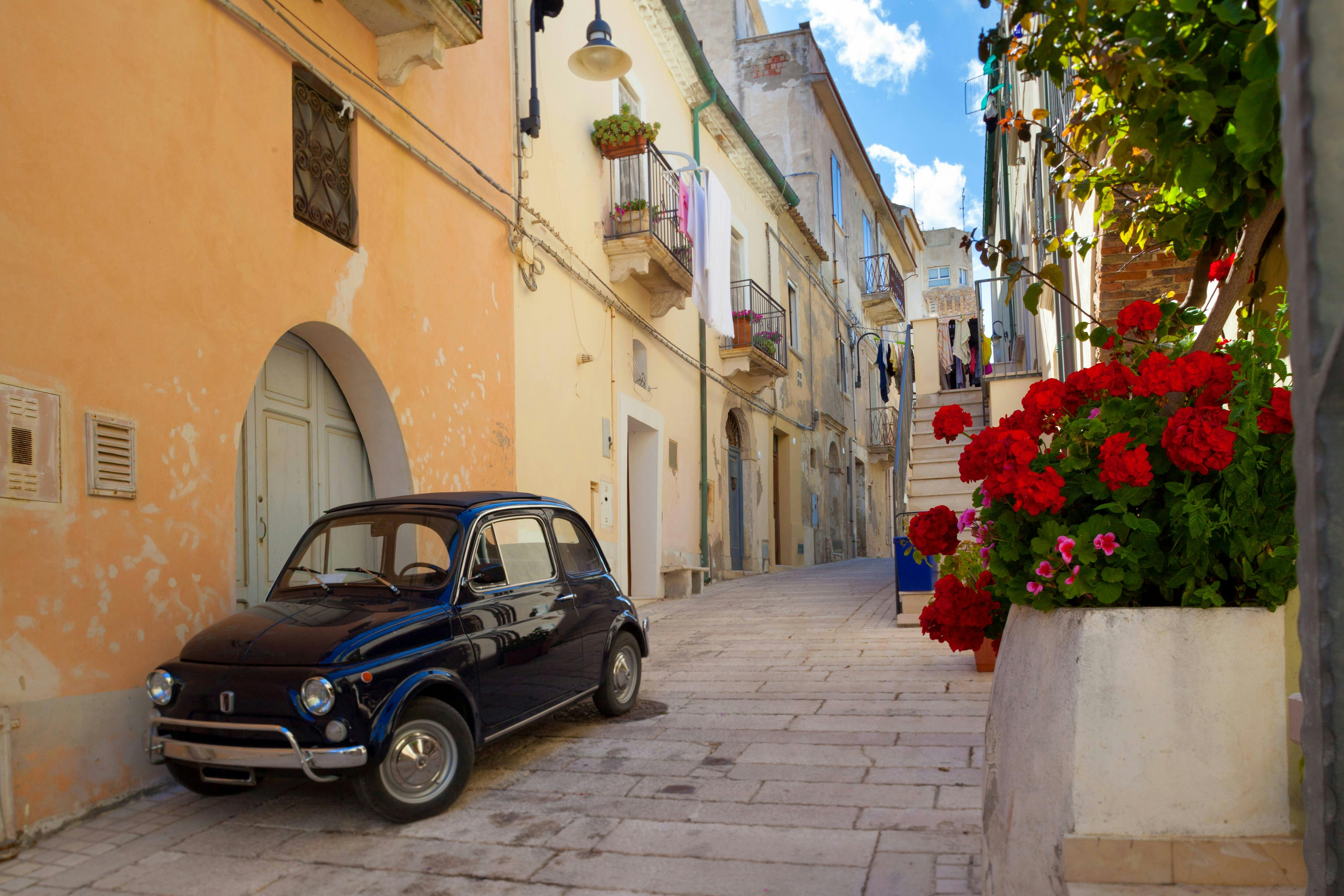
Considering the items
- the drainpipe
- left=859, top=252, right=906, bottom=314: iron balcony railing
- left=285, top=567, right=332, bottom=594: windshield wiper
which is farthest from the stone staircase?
left=859, top=252, right=906, bottom=314: iron balcony railing

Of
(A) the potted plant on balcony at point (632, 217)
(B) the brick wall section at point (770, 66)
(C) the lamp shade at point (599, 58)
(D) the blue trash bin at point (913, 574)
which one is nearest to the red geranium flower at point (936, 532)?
(D) the blue trash bin at point (913, 574)

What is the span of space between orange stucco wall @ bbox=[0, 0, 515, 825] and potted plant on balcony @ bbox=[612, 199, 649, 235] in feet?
16.1

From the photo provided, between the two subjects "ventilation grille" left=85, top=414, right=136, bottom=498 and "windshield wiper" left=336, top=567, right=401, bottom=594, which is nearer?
"ventilation grille" left=85, top=414, right=136, bottom=498

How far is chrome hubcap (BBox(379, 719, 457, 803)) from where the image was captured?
4.18m

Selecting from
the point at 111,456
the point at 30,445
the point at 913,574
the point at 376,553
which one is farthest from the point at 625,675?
the point at 913,574

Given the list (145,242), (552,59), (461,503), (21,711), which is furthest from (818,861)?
(552,59)

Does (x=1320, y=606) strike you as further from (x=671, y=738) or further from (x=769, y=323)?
(x=769, y=323)

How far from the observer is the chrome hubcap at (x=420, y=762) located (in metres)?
4.18

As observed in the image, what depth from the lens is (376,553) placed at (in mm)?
5211

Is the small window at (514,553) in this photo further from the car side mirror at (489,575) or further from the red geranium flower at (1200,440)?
the red geranium flower at (1200,440)

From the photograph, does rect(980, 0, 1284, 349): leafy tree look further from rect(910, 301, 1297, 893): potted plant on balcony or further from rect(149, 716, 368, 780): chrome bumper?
rect(149, 716, 368, 780): chrome bumper

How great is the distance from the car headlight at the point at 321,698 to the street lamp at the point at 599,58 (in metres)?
6.10

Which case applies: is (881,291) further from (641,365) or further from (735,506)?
(641,365)

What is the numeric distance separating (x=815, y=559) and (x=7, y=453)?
751 inches
